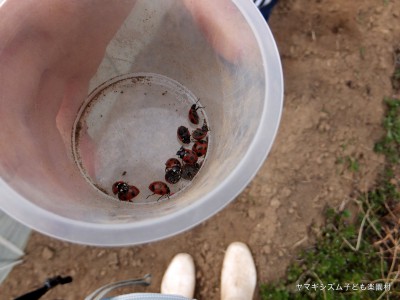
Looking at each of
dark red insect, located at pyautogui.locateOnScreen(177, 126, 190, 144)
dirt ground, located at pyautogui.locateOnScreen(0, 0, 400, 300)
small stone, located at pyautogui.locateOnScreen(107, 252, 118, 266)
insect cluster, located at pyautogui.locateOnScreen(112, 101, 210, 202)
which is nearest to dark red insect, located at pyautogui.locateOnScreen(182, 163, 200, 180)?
insect cluster, located at pyautogui.locateOnScreen(112, 101, 210, 202)

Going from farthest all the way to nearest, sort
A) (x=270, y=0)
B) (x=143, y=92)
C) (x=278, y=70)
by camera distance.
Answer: (x=270, y=0) → (x=143, y=92) → (x=278, y=70)

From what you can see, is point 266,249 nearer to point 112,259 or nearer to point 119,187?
point 112,259

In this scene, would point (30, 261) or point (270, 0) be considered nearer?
point (270, 0)

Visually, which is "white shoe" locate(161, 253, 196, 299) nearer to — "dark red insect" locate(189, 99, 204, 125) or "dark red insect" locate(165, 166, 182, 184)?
"dark red insect" locate(165, 166, 182, 184)

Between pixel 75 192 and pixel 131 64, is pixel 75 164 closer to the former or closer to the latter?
pixel 75 192

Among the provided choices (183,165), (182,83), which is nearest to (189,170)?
(183,165)

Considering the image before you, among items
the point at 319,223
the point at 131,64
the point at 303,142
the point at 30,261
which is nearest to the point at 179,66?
the point at 131,64

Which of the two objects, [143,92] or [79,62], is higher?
[79,62]
